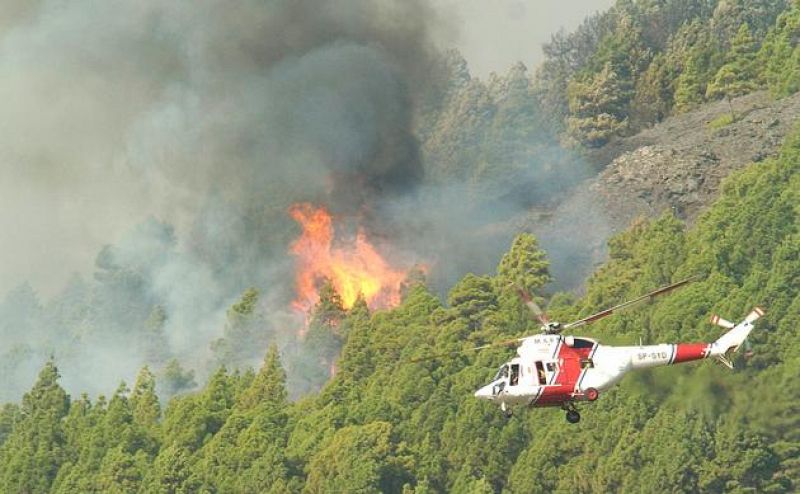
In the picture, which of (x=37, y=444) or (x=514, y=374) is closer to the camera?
(x=514, y=374)

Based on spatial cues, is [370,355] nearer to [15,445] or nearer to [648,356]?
[15,445]

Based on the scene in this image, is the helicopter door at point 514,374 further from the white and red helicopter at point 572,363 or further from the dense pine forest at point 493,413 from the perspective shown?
the dense pine forest at point 493,413

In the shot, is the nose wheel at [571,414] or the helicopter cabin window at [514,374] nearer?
the helicopter cabin window at [514,374]

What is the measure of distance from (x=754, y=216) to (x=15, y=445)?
70.2 meters

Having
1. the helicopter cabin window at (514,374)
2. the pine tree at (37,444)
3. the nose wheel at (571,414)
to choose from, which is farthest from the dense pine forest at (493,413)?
the helicopter cabin window at (514,374)

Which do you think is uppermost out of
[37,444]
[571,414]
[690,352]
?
[37,444]

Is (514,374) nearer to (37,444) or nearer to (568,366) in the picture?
(568,366)

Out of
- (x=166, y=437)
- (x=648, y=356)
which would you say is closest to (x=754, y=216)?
(x=166, y=437)

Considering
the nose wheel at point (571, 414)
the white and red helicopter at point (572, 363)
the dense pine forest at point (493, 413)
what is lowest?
the nose wheel at point (571, 414)

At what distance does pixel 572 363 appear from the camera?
3406 inches

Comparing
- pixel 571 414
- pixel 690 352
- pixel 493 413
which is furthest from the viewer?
pixel 493 413

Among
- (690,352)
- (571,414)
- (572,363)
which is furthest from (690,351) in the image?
(571,414)

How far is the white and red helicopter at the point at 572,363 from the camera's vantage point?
86250 mm

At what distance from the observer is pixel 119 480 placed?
6575 inches
